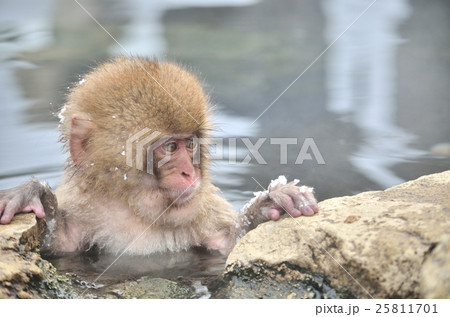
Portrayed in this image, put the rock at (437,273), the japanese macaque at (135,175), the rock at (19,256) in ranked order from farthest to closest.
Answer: the japanese macaque at (135,175) < the rock at (19,256) < the rock at (437,273)

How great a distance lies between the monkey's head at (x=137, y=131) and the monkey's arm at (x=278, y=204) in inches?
15.8

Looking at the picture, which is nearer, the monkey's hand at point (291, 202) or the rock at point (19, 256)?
the rock at point (19, 256)

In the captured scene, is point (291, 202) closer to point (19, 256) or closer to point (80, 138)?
point (80, 138)

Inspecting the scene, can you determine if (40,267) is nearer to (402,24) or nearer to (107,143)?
(107,143)

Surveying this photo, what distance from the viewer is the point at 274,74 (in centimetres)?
948

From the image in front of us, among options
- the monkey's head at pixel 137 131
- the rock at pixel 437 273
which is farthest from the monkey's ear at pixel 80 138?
the rock at pixel 437 273

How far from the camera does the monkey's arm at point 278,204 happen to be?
150 inches

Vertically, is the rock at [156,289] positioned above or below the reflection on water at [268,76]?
below

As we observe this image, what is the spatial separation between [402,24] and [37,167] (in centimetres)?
743

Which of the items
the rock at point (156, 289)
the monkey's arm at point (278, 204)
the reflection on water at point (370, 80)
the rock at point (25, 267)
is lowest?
the rock at point (156, 289)

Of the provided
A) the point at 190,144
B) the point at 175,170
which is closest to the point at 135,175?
the point at 175,170

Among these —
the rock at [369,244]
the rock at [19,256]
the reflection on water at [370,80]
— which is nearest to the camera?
the rock at [369,244]

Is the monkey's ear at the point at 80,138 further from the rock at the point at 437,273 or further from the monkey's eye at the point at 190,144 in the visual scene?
the rock at the point at 437,273

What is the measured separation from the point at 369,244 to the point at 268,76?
644cm
